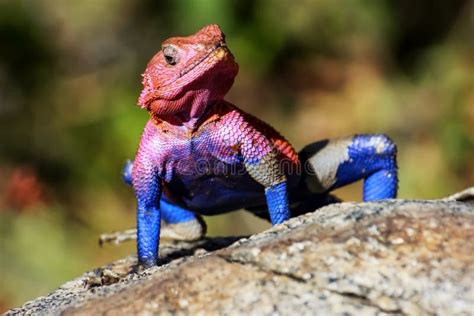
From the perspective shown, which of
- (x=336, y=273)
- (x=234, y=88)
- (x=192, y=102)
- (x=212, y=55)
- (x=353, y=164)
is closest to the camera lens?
(x=336, y=273)

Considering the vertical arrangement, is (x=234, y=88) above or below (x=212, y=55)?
above

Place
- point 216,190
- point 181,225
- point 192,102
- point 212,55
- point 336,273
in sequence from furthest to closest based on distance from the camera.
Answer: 1. point 181,225
2. point 216,190
3. point 192,102
4. point 212,55
5. point 336,273

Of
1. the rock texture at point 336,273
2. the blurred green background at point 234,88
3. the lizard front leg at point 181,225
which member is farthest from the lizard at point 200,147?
the blurred green background at point 234,88

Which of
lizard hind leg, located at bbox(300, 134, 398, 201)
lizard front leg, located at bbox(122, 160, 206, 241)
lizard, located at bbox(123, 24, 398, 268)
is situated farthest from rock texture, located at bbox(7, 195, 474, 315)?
lizard front leg, located at bbox(122, 160, 206, 241)

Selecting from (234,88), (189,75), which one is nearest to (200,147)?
(189,75)

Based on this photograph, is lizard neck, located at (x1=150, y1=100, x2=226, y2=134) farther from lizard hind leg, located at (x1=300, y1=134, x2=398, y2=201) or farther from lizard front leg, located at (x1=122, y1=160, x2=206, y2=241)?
lizard front leg, located at (x1=122, y1=160, x2=206, y2=241)

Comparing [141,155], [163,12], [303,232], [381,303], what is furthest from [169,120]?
[163,12]

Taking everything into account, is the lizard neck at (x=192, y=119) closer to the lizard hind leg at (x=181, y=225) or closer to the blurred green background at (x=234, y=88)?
the lizard hind leg at (x=181, y=225)

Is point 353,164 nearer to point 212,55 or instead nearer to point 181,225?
point 181,225

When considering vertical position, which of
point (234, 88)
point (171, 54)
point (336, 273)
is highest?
point (234, 88)
